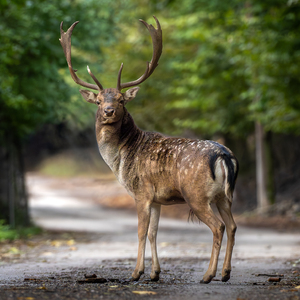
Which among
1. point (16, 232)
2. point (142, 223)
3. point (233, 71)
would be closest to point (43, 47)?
point (16, 232)

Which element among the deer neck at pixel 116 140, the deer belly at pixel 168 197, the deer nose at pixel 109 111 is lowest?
the deer belly at pixel 168 197

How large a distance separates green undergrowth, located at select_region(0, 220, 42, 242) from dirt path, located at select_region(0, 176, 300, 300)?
600 mm

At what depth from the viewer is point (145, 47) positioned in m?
25.2

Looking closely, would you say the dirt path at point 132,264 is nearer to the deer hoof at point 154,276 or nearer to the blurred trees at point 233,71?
the deer hoof at point 154,276

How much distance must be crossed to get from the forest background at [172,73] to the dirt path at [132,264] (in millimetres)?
3670

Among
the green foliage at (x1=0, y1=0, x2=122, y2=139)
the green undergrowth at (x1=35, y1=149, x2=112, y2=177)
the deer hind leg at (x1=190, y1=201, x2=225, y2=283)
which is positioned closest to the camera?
the deer hind leg at (x1=190, y1=201, x2=225, y2=283)

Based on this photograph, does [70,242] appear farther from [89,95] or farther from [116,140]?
[89,95]

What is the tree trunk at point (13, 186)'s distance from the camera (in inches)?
694

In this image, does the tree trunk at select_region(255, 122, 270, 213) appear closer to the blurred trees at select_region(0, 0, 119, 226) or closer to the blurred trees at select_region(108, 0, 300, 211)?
the blurred trees at select_region(108, 0, 300, 211)

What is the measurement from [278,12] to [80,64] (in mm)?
5840

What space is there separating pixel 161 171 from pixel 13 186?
11072 millimetres

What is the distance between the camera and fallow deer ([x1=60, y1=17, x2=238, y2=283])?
7.25m

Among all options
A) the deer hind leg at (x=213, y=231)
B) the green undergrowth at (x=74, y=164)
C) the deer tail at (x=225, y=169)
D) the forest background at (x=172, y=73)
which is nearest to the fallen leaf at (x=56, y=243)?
the forest background at (x=172, y=73)

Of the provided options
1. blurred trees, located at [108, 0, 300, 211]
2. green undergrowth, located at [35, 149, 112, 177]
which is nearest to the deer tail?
blurred trees, located at [108, 0, 300, 211]
